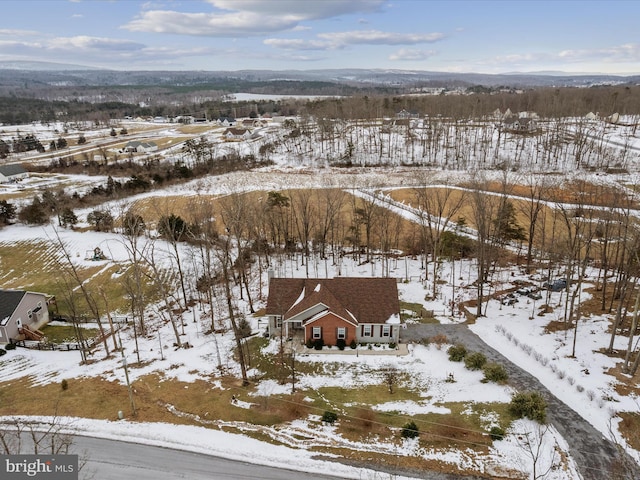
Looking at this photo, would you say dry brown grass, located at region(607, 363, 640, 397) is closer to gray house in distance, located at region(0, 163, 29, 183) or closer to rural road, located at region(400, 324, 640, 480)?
rural road, located at region(400, 324, 640, 480)

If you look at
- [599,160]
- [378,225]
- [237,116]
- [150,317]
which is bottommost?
[150,317]

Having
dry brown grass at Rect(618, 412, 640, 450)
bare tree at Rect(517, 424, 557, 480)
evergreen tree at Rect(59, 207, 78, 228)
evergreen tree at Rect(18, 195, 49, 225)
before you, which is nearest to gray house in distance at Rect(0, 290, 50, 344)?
evergreen tree at Rect(59, 207, 78, 228)

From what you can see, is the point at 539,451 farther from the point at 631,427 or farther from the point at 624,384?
the point at 624,384

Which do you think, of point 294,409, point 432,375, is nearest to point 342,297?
point 432,375

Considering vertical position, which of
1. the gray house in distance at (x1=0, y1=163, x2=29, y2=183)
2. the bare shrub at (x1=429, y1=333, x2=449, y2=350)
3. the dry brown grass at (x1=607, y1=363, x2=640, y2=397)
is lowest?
the bare shrub at (x1=429, y1=333, x2=449, y2=350)

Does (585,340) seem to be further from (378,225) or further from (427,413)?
(378,225)

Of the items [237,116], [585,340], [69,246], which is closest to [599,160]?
[585,340]
